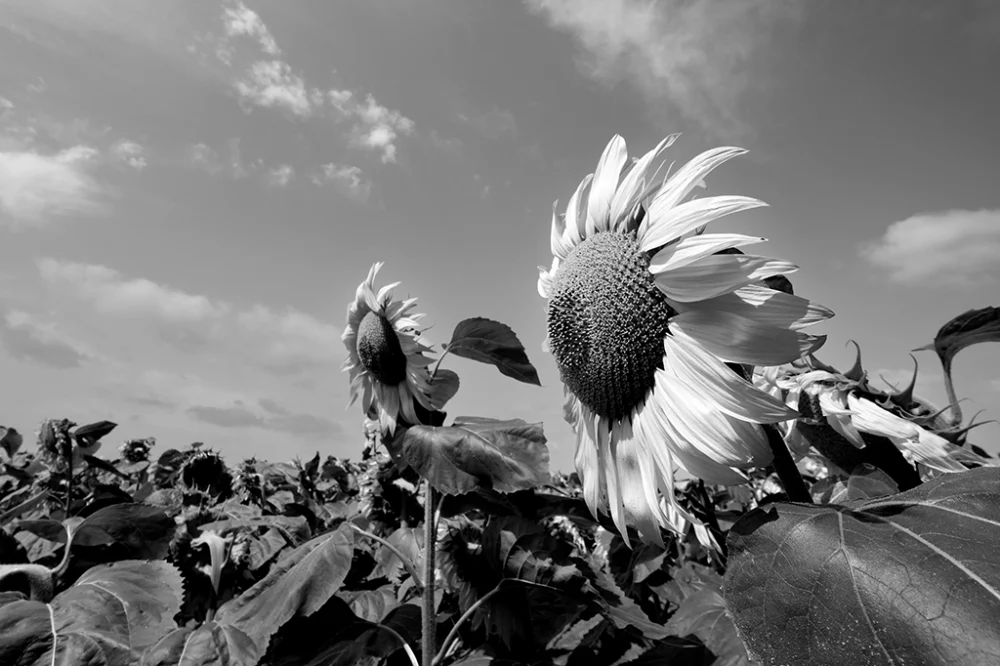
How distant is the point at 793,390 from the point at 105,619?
74.5 inches

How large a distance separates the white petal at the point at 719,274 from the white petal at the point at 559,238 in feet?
1.75

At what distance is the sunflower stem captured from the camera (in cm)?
94

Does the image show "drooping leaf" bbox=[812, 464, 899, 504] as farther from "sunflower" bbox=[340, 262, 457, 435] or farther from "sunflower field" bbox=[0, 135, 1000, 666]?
"sunflower" bbox=[340, 262, 457, 435]

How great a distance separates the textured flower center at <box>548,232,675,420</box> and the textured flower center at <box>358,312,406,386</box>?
86.3 inches

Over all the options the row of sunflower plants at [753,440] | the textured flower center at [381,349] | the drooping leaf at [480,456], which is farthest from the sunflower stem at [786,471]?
the textured flower center at [381,349]

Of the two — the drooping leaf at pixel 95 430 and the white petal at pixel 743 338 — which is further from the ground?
the drooping leaf at pixel 95 430

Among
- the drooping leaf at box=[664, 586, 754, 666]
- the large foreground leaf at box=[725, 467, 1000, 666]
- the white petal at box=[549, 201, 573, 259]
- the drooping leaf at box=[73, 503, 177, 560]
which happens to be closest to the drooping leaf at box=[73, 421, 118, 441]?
the drooping leaf at box=[73, 503, 177, 560]

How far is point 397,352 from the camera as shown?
3.56 m

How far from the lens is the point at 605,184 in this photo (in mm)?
1368

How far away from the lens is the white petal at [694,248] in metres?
0.98

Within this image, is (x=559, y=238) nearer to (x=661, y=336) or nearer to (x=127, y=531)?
(x=661, y=336)

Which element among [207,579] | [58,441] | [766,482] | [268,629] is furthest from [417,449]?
[766,482]

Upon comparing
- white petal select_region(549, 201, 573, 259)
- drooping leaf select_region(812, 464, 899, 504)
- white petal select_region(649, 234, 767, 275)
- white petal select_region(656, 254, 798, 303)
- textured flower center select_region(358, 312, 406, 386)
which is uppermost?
textured flower center select_region(358, 312, 406, 386)

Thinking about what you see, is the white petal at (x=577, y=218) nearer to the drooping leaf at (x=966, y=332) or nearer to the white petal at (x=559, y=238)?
the white petal at (x=559, y=238)
